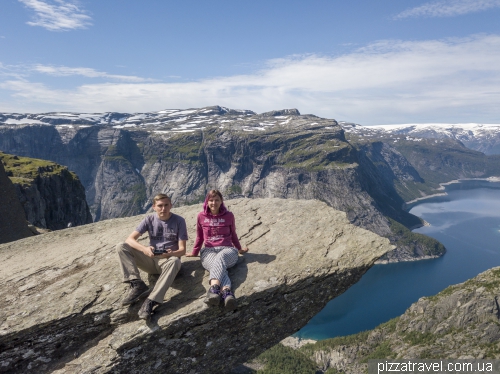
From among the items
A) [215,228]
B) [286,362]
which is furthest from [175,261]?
[286,362]

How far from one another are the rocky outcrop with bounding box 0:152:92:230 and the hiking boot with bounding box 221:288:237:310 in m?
90.7

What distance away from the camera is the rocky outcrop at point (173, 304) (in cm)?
1118

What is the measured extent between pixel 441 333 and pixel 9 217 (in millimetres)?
124727

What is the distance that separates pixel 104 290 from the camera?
41.3 feet

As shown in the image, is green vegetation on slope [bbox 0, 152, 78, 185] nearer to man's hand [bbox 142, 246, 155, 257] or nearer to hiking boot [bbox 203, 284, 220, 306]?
man's hand [bbox 142, 246, 155, 257]

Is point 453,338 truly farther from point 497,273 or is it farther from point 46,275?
point 46,275

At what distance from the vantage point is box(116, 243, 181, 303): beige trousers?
11320 millimetres

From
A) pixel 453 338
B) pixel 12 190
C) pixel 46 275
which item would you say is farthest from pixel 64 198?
pixel 453 338

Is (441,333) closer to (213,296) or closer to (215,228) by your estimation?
(215,228)

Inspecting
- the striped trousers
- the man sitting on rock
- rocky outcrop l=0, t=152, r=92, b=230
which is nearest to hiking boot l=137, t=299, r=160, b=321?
the man sitting on rock

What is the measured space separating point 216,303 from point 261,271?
9.11ft

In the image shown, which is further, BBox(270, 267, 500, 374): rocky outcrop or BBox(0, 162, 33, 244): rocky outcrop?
BBox(270, 267, 500, 374): rocky outcrop

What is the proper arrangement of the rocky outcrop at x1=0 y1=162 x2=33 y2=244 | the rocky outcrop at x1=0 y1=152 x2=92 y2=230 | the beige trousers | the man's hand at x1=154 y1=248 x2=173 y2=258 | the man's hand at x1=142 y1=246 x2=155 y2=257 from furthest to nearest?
the rocky outcrop at x1=0 y1=152 x2=92 y2=230, the rocky outcrop at x1=0 y1=162 x2=33 y2=244, the man's hand at x1=154 y1=248 x2=173 y2=258, the man's hand at x1=142 y1=246 x2=155 y2=257, the beige trousers

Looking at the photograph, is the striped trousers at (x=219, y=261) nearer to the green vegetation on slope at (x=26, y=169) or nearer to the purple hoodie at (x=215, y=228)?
the purple hoodie at (x=215, y=228)
